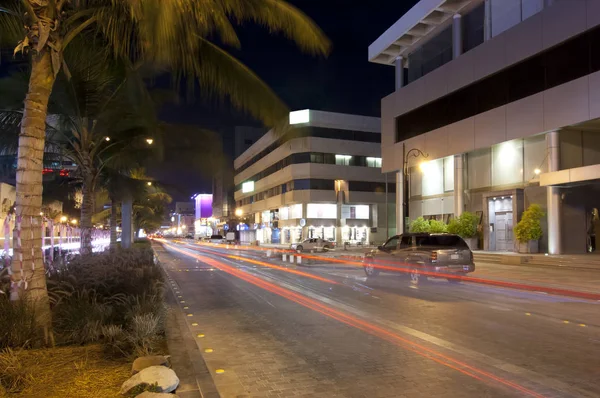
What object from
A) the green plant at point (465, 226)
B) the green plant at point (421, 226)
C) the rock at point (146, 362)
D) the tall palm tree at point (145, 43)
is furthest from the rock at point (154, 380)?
the green plant at point (421, 226)

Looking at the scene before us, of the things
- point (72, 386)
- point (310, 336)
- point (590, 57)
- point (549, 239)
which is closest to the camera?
point (72, 386)

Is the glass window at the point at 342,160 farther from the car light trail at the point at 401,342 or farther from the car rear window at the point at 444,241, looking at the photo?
the car light trail at the point at 401,342

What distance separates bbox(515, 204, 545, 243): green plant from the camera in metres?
31.3

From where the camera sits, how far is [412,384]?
5.86m

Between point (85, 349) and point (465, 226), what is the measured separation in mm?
33639

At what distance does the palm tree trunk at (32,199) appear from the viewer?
22.6 feet

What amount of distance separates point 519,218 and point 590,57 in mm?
11318

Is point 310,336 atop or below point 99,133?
below

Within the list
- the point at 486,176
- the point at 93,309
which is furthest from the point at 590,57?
the point at 93,309

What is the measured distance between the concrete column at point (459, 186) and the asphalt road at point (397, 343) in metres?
25.2

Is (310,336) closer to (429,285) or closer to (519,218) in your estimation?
(429,285)

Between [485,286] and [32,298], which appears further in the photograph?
[485,286]

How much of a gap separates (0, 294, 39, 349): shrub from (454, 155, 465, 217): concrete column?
3671 centimetres

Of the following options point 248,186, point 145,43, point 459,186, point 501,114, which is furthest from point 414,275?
point 248,186
